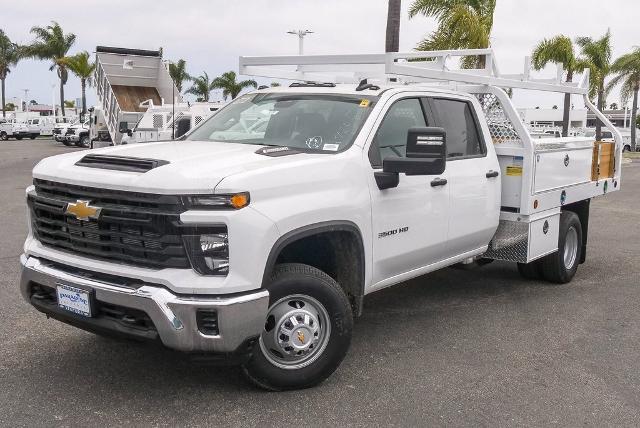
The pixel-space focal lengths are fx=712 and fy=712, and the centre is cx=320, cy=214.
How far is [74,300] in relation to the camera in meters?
4.12

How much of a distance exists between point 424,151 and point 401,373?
1501mm

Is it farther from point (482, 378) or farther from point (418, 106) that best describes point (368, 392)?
point (418, 106)

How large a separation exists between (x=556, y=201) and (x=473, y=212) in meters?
1.55

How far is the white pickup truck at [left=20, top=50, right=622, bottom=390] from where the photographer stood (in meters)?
3.83

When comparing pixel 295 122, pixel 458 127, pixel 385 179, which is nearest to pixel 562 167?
pixel 458 127

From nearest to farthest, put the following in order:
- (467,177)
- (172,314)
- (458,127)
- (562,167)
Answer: (172,314) → (467,177) → (458,127) → (562,167)

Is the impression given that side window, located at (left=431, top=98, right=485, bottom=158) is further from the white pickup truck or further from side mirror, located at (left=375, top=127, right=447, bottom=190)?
side mirror, located at (left=375, top=127, right=447, bottom=190)

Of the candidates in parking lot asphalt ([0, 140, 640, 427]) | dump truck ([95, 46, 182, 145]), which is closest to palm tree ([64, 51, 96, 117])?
dump truck ([95, 46, 182, 145])

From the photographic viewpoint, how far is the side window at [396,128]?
4906 millimetres

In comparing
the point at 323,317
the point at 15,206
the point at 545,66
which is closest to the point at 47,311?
the point at 323,317

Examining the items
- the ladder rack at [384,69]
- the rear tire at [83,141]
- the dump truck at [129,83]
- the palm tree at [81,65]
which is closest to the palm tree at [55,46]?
the palm tree at [81,65]

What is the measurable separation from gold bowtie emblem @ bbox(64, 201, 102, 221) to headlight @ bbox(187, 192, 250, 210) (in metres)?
0.61

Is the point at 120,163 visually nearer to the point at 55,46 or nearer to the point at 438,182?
the point at 438,182

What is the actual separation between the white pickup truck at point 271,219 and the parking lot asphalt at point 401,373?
34 cm
